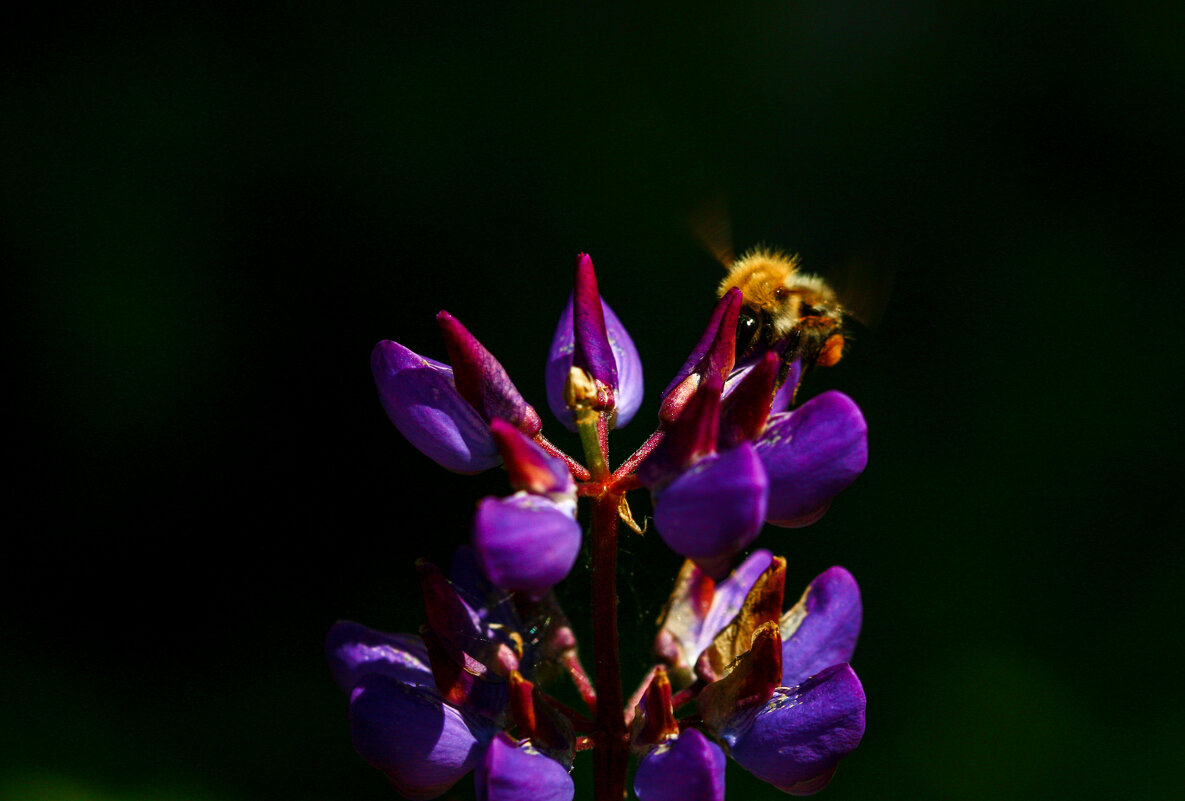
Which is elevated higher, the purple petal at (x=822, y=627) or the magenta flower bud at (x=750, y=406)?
the magenta flower bud at (x=750, y=406)

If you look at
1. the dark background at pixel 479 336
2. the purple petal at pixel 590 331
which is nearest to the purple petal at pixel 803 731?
the purple petal at pixel 590 331

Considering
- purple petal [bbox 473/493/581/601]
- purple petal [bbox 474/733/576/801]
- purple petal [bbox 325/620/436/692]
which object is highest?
purple petal [bbox 473/493/581/601]

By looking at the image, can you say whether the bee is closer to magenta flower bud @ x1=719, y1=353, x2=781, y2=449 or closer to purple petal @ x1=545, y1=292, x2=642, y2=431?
purple petal @ x1=545, y1=292, x2=642, y2=431

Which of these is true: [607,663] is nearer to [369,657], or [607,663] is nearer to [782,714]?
[782,714]

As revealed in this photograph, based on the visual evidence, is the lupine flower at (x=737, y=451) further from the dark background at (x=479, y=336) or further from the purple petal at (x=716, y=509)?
the dark background at (x=479, y=336)

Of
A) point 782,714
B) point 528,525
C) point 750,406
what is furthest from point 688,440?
point 782,714

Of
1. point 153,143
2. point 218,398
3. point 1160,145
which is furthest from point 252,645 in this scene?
point 1160,145

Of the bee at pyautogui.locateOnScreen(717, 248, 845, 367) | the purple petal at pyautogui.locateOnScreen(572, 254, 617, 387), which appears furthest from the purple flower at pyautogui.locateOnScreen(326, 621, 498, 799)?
the bee at pyautogui.locateOnScreen(717, 248, 845, 367)

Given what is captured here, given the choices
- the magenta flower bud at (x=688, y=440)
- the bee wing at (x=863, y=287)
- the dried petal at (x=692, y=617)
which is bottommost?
the dried petal at (x=692, y=617)
